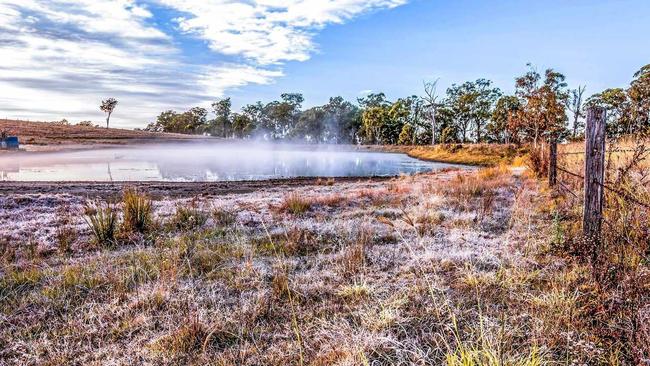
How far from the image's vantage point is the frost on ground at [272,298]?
10.4 feet

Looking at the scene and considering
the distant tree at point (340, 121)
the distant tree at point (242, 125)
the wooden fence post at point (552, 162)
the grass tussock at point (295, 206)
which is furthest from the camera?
the distant tree at point (242, 125)

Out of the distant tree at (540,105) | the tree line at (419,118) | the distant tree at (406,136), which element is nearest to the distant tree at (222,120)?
the tree line at (419,118)

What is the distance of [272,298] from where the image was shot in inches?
165

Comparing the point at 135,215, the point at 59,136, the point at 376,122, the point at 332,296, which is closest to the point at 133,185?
the point at 135,215

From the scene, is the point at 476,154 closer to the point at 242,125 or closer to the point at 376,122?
the point at 376,122

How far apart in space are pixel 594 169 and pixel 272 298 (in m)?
4.15

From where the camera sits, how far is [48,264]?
571 cm

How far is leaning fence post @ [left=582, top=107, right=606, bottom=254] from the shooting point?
4.75 m

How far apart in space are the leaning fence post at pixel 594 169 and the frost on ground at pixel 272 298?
37.9 inches

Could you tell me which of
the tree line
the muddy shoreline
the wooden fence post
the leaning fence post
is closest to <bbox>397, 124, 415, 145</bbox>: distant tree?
the tree line

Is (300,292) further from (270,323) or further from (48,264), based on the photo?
(48,264)

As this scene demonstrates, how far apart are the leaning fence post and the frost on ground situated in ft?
3.15

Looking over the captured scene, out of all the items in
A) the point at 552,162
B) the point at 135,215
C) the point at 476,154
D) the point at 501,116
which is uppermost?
the point at 501,116

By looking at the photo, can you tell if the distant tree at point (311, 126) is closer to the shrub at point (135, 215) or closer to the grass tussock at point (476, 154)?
the grass tussock at point (476, 154)
